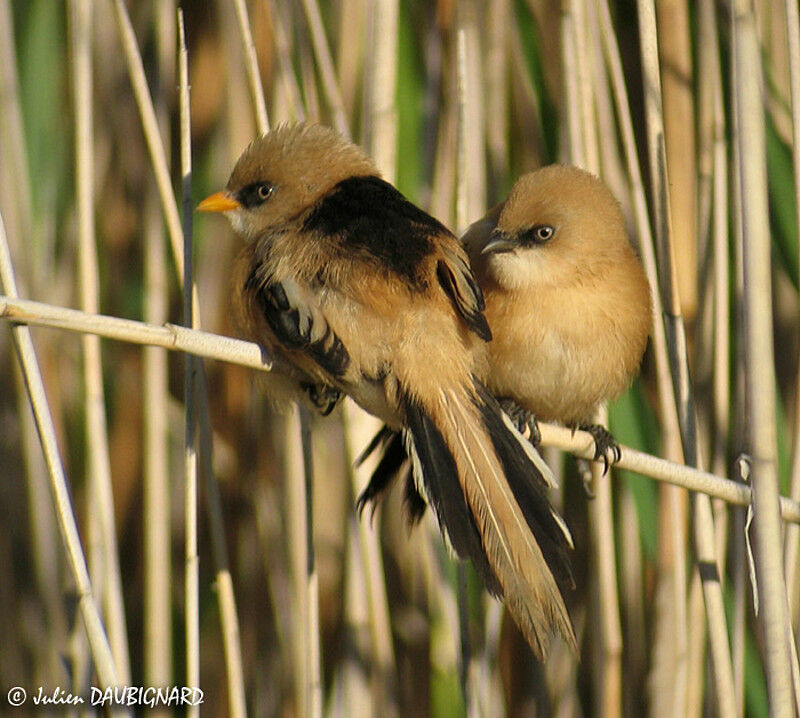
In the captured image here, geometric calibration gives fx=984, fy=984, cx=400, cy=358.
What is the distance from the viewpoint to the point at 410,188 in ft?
7.54

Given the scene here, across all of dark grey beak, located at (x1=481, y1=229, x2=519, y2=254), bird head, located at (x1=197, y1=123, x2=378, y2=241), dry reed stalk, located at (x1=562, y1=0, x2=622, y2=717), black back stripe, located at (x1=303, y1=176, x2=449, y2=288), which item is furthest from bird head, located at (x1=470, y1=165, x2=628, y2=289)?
bird head, located at (x1=197, y1=123, x2=378, y2=241)

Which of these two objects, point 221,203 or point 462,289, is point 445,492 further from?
point 221,203

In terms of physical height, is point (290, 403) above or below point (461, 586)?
above

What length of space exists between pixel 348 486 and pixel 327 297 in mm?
784

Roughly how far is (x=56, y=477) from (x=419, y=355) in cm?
62

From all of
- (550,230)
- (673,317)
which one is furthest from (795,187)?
(550,230)

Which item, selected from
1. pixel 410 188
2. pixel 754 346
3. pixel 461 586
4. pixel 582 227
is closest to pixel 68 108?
pixel 410 188

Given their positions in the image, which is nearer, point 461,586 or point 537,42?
point 461,586

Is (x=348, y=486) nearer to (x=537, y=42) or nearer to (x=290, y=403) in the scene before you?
(x=290, y=403)

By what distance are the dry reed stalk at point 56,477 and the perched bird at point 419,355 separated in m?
0.41

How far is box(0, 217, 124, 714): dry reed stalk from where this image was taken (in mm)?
1544

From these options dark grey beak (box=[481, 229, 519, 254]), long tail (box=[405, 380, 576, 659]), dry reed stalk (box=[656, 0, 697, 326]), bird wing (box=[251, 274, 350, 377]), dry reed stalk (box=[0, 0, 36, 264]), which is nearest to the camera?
long tail (box=[405, 380, 576, 659])

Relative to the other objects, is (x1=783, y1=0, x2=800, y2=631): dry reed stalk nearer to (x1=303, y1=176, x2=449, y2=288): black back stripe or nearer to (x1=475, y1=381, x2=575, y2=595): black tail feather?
(x1=475, y1=381, x2=575, y2=595): black tail feather

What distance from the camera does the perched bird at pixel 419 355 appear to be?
1.55m
